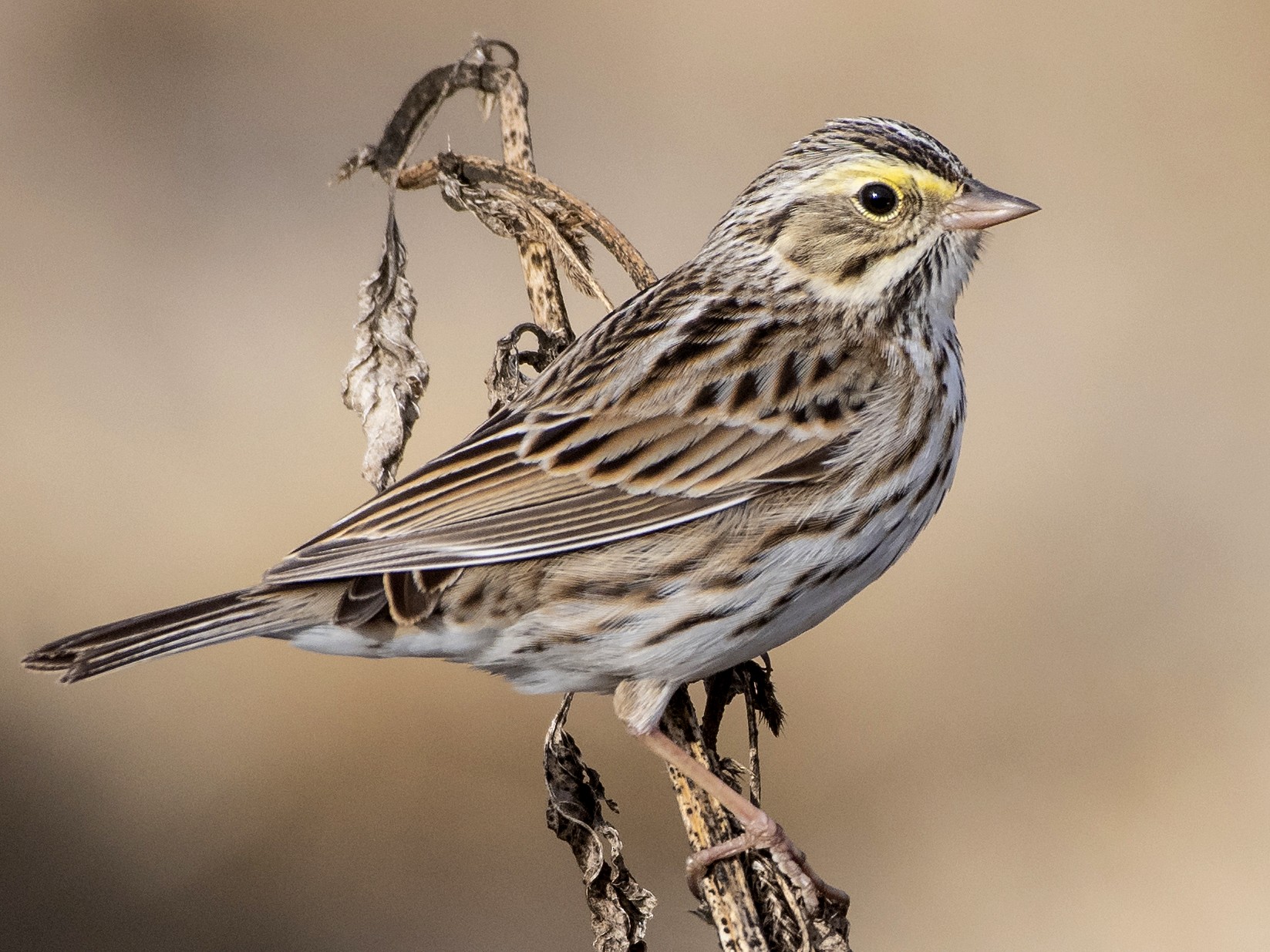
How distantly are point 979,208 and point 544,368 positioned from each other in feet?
4.19

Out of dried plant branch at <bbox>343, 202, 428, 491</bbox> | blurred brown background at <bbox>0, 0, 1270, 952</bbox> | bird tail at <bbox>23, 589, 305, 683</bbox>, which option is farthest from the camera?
blurred brown background at <bbox>0, 0, 1270, 952</bbox>

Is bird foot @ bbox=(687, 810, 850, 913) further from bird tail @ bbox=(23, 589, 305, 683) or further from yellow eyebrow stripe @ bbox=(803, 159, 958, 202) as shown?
yellow eyebrow stripe @ bbox=(803, 159, 958, 202)

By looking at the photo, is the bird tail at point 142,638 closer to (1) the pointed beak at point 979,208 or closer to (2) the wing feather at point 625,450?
(2) the wing feather at point 625,450

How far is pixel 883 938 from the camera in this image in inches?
258

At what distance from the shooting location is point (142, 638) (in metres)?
3.67

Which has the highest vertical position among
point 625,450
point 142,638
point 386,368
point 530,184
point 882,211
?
point 530,184

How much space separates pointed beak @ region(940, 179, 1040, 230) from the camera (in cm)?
420

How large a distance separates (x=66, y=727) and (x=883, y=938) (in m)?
3.49

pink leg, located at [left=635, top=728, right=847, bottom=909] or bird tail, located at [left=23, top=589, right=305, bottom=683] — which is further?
pink leg, located at [left=635, top=728, right=847, bottom=909]

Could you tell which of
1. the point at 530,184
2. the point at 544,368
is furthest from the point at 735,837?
the point at 530,184

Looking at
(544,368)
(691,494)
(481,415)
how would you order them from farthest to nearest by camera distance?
(481,415) → (544,368) → (691,494)

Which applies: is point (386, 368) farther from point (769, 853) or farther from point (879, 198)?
point (769, 853)

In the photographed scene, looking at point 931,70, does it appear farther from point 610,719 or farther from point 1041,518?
point 610,719

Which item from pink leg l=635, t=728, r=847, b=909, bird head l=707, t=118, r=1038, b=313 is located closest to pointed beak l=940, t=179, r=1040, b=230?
bird head l=707, t=118, r=1038, b=313
